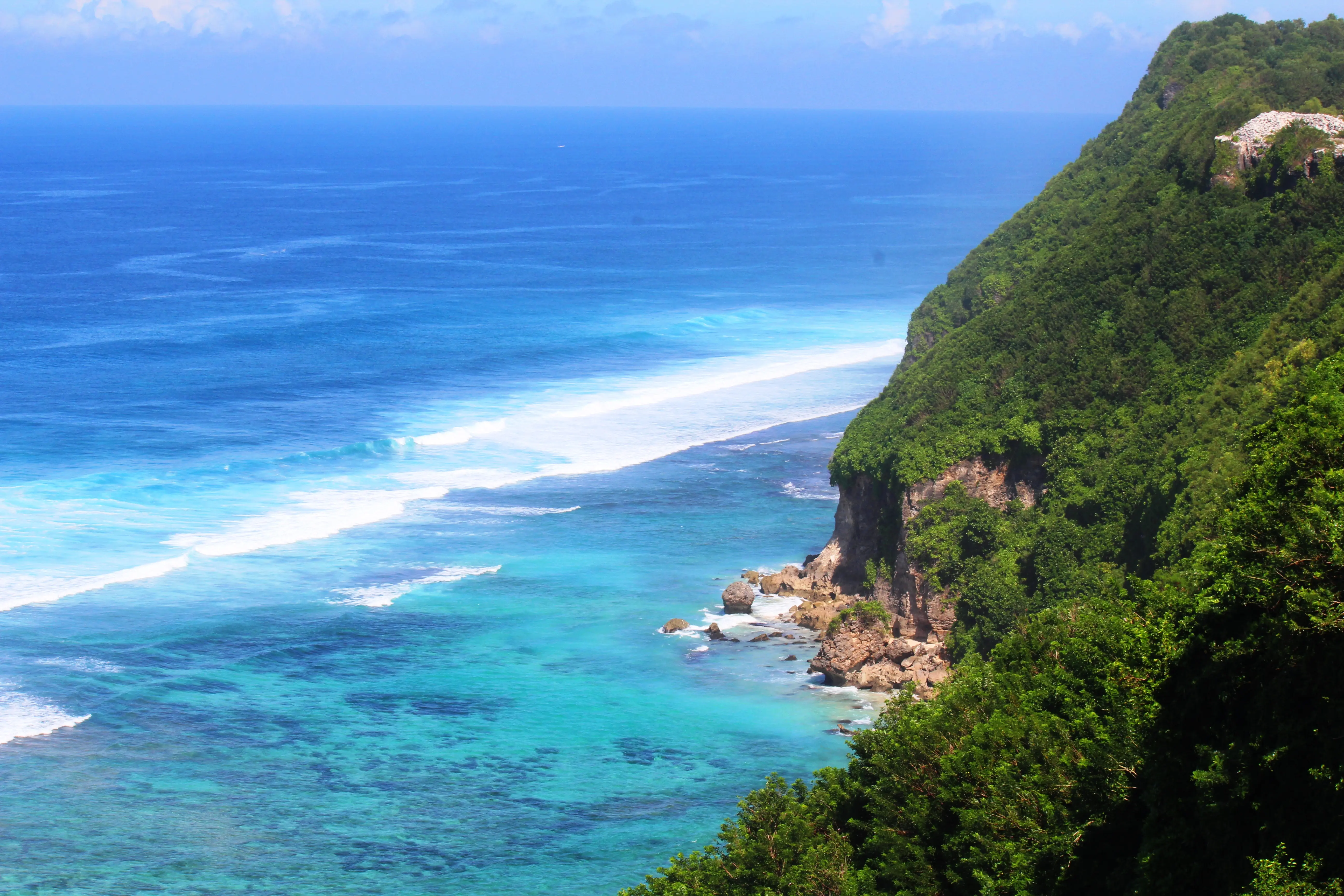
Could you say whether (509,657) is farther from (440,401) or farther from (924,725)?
(440,401)

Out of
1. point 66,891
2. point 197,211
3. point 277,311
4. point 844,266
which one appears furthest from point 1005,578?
point 197,211

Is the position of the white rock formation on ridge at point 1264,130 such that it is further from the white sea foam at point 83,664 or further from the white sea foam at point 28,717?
the white sea foam at point 28,717

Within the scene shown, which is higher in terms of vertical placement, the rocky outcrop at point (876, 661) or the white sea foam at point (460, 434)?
the white sea foam at point (460, 434)

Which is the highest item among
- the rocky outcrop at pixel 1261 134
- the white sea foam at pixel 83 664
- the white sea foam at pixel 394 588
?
the rocky outcrop at pixel 1261 134

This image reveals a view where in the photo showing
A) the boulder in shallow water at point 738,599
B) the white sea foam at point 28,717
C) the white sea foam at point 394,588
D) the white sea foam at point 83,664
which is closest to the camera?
the white sea foam at point 28,717

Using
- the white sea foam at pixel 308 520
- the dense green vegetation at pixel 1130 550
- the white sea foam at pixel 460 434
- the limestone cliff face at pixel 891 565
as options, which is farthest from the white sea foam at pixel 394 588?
the white sea foam at pixel 460 434

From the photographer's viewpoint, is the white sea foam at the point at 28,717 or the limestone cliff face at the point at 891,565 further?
the limestone cliff face at the point at 891,565
